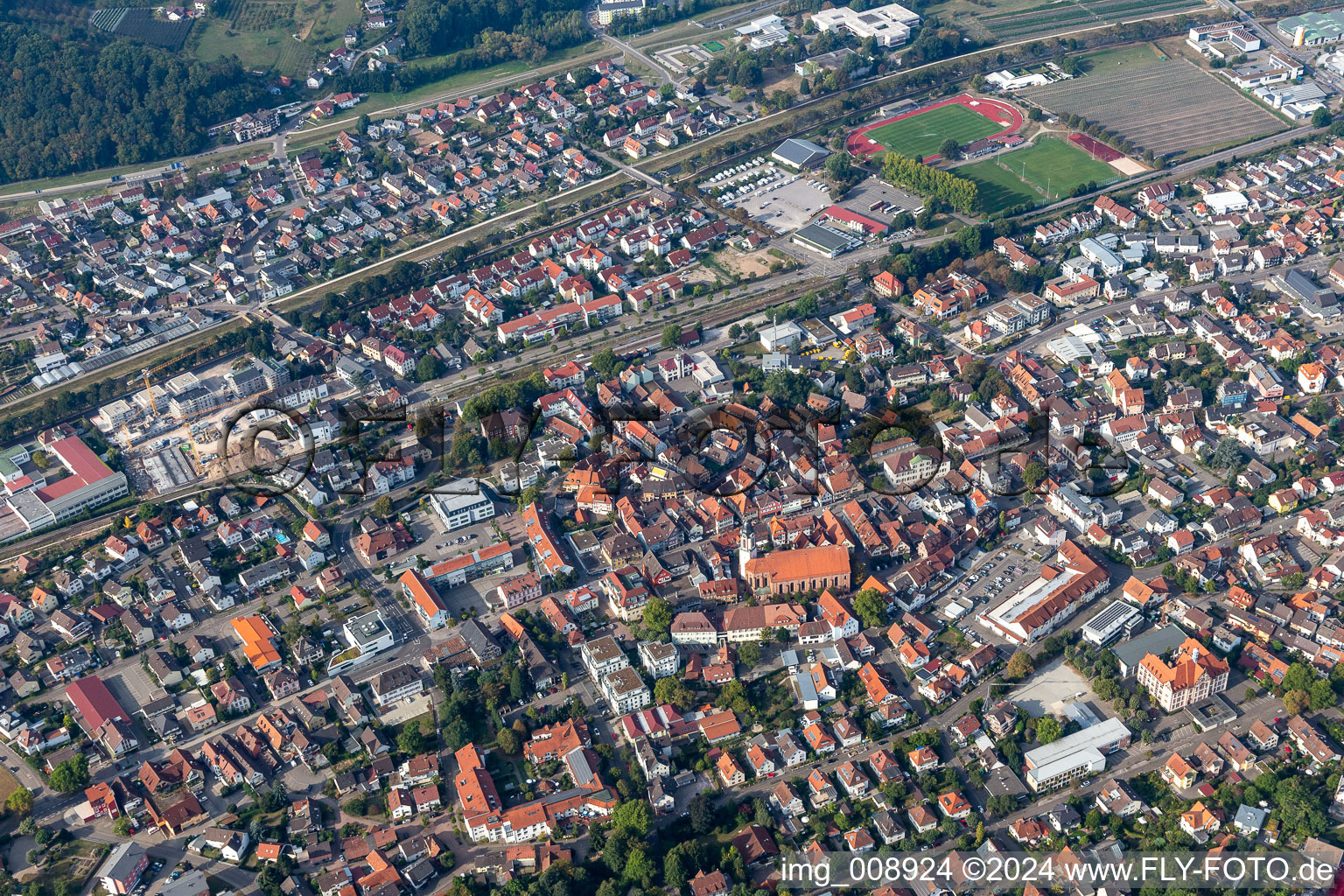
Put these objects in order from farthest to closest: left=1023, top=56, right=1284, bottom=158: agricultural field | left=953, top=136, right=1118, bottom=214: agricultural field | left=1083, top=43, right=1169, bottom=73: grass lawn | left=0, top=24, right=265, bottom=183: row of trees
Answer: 1. left=1083, top=43, right=1169, bottom=73: grass lawn
2. left=0, top=24, right=265, bottom=183: row of trees
3. left=1023, top=56, right=1284, bottom=158: agricultural field
4. left=953, top=136, right=1118, bottom=214: agricultural field

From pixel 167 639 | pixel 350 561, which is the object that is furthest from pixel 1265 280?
pixel 167 639

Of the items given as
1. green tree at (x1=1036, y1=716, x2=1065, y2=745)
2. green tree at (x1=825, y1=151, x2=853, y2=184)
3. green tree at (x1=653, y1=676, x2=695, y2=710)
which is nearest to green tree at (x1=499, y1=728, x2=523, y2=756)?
green tree at (x1=653, y1=676, x2=695, y2=710)

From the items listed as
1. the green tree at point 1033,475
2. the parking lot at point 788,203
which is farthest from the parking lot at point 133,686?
the parking lot at point 788,203

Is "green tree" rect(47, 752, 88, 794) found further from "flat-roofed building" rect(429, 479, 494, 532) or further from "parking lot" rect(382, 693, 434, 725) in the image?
"flat-roofed building" rect(429, 479, 494, 532)

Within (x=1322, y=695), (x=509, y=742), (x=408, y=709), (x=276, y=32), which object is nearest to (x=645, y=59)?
(x=276, y=32)

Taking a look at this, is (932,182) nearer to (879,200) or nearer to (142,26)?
(879,200)

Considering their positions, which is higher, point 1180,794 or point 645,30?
point 645,30

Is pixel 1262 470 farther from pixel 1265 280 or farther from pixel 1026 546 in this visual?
pixel 1265 280
